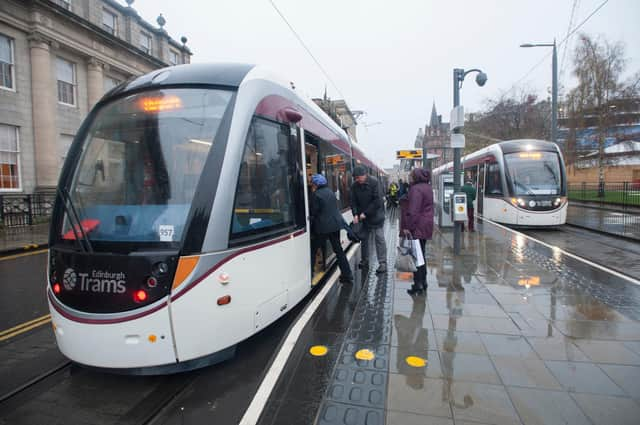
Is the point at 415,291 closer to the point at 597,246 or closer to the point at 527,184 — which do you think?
the point at 597,246

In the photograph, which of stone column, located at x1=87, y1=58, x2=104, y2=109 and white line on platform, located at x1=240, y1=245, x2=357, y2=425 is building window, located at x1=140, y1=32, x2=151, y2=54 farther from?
white line on platform, located at x1=240, y1=245, x2=357, y2=425

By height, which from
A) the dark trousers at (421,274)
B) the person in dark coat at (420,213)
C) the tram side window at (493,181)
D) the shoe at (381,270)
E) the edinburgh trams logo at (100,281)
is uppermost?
the tram side window at (493,181)

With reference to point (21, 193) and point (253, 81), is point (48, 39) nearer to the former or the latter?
point (21, 193)

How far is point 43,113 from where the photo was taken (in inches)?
675

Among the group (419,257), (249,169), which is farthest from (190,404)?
(419,257)

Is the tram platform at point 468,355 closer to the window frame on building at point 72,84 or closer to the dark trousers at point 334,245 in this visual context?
the dark trousers at point 334,245

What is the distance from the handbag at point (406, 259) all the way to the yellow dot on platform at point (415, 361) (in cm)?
223

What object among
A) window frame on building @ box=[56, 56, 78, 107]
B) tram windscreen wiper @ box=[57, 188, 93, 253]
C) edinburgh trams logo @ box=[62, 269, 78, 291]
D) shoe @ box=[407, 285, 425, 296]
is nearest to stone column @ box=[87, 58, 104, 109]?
window frame on building @ box=[56, 56, 78, 107]

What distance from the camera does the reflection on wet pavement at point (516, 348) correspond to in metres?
2.99

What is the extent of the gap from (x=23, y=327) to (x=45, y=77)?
16.6m

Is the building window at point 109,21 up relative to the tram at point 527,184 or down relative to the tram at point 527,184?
up

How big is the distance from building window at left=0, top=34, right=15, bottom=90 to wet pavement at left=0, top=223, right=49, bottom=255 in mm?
6097

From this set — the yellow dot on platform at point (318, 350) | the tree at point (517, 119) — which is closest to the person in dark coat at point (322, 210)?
the yellow dot on platform at point (318, 350)

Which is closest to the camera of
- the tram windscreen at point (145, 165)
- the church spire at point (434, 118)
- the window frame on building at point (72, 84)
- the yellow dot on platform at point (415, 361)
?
the tram windscreen at point (145, 165)
